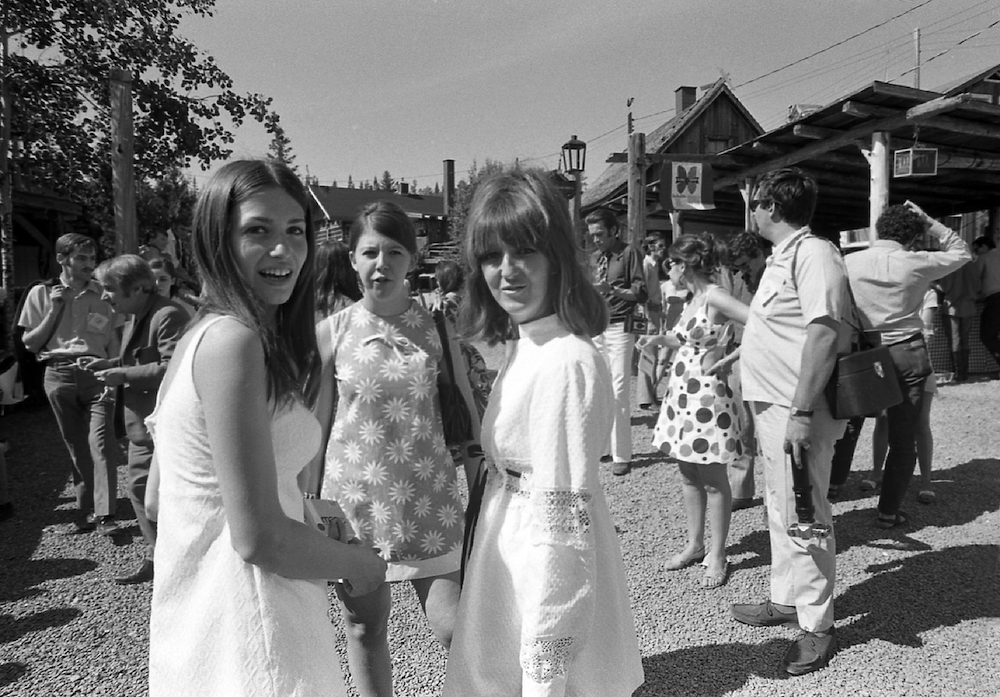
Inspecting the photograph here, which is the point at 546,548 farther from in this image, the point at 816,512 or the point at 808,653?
the point at 808,653

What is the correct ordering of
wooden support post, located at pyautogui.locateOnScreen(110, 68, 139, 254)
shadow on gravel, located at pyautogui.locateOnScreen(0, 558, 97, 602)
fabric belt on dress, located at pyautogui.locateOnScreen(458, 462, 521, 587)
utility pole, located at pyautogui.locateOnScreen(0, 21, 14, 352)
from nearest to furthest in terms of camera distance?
fabric belt on dress, located at pyautogui.locateOnScreen(458, 462, 521, 587)
shadow on gravel, located at pyautogui.locateOnScreen(0, 558, 97, 602)
wooden support post, located at pyautogui.locateOnScreen(110, 68, 139, 254)
utility pole, located at pyautogui.locateOnScreen(0, 21, 14, 352)

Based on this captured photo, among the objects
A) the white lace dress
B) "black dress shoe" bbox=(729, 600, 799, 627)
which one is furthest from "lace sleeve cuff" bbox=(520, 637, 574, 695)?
"black dress shoe" bbox=(729, 600, 799, 627)

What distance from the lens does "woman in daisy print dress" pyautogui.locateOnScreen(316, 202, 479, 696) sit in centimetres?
210

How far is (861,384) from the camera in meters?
2.73

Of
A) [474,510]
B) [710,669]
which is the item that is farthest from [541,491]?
[710,669]

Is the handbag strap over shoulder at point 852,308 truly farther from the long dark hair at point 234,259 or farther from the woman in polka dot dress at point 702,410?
the long dark hair at point 234,259

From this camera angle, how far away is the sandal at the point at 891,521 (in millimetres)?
4391

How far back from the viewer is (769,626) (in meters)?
3.22

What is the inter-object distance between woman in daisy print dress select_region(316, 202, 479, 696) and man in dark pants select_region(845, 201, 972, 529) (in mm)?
3233

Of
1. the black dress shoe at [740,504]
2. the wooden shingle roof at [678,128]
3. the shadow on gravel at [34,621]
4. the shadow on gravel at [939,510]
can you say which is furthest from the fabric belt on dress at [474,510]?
the wooden shingle roof at [678,128]

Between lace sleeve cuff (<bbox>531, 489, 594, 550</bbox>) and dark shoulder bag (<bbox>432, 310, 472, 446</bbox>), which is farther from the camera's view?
dark shoulder bag (<bbox>432, 310, 472, 446</bbox>)

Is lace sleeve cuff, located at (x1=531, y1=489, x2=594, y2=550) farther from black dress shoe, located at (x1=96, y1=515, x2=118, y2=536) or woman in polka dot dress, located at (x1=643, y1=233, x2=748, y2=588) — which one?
black dress shoe, located at (x1=96, y1=515, x2=118, y2=536)

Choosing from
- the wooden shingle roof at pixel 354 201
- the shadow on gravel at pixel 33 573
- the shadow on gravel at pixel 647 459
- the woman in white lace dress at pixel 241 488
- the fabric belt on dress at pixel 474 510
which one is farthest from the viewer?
the wooden shingle roof at pixel 354 201

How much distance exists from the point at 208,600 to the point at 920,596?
11.7 ft
